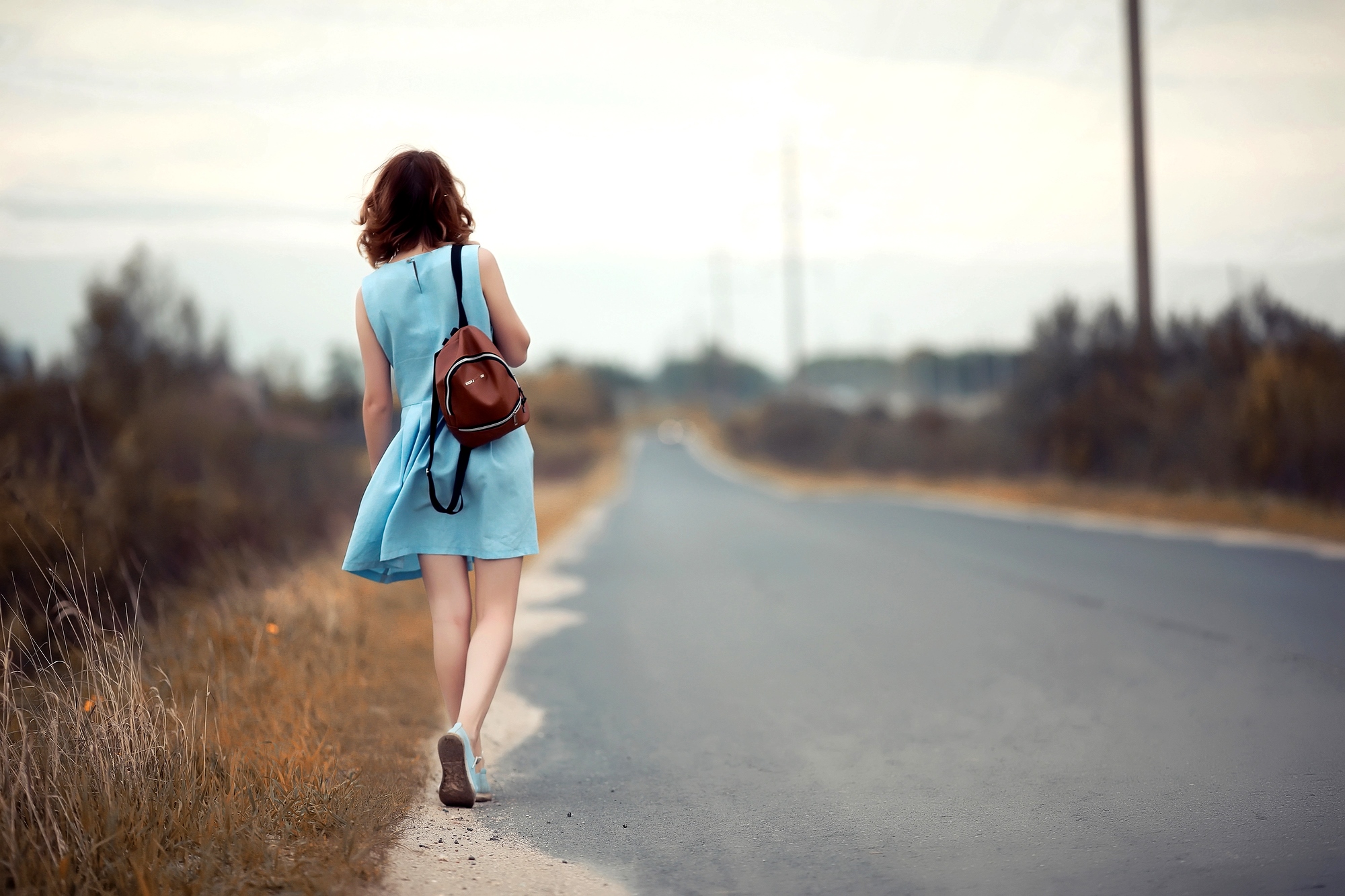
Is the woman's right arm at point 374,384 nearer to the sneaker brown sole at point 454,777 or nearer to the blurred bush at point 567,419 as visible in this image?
the sneaker brown sole at point 454,777

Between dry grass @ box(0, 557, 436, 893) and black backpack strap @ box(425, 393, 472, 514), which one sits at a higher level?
black backpack strap @ box(425, 393, 472, 514)

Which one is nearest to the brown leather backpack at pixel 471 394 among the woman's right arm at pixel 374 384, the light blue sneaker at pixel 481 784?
the woman's right arm at pixel 374 384

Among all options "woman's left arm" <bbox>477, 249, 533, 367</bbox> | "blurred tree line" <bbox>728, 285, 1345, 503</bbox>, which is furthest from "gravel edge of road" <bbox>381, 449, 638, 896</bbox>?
"blurred tree line" <bbox>728, 285, 1345, 503</bbox>

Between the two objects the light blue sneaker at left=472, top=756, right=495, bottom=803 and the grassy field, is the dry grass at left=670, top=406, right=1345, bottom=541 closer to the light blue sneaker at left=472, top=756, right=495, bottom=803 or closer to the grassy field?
the grassy field

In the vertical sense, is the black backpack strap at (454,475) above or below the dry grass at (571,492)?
above

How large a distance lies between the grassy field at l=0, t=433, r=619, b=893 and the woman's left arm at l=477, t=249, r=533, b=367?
1.58m

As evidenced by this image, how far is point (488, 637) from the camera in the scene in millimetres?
4340

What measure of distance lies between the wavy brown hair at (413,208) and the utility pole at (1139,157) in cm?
1639

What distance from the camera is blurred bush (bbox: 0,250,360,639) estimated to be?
7.44 metres

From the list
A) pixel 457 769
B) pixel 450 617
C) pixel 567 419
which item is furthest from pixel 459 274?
pixel 567 419

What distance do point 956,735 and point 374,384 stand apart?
2896 mm

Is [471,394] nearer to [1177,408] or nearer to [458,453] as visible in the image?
[458,453]

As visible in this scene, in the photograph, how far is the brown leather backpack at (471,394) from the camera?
4.07m

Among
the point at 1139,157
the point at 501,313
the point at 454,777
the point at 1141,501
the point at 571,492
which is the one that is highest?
the point at 1139,157
